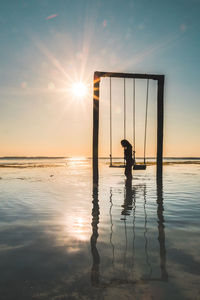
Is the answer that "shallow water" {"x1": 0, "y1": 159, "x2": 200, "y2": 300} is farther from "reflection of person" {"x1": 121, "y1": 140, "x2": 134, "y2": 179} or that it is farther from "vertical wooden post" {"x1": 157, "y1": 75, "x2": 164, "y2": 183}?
"vertical wooden post" {"x1": 157, "y1": 75, "x2": 164, "y2": 183}

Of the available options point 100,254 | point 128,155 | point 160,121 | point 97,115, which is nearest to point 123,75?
point 97,115

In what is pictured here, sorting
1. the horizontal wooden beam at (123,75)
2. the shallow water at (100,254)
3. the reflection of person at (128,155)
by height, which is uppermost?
the horizontal wooden beam at (123,75)

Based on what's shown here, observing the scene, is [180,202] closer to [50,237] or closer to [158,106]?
[50,237]

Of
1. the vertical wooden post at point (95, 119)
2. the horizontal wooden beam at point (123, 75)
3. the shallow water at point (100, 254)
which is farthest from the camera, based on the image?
the horizontal wooden beam at point (123, 75)

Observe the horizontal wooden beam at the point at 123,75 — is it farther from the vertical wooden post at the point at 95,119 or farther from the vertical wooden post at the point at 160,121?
the vertical wooden post at the point at 160,121

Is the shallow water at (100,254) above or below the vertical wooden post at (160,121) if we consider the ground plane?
below

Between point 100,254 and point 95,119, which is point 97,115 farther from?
point 100,254

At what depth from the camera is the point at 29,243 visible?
335cm

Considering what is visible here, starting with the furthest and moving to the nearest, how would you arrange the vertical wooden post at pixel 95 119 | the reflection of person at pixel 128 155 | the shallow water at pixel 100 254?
1. the vertical wooden post at pixel 95 119
2. the reflection of person at pixel 128 155
3. the shallow water at pixel 100 254

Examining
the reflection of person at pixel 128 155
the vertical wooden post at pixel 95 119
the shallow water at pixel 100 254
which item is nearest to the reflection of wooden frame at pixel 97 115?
the vertical wooden post at pixel 95 119

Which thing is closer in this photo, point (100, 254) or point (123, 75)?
point (100, 254)

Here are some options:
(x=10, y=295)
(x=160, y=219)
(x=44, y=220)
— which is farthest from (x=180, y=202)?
(x=10, y=295)

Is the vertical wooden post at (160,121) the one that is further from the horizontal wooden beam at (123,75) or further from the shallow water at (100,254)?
the shallow water at (100,254)

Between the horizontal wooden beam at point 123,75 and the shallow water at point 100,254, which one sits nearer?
the shallow water at point 100,254
